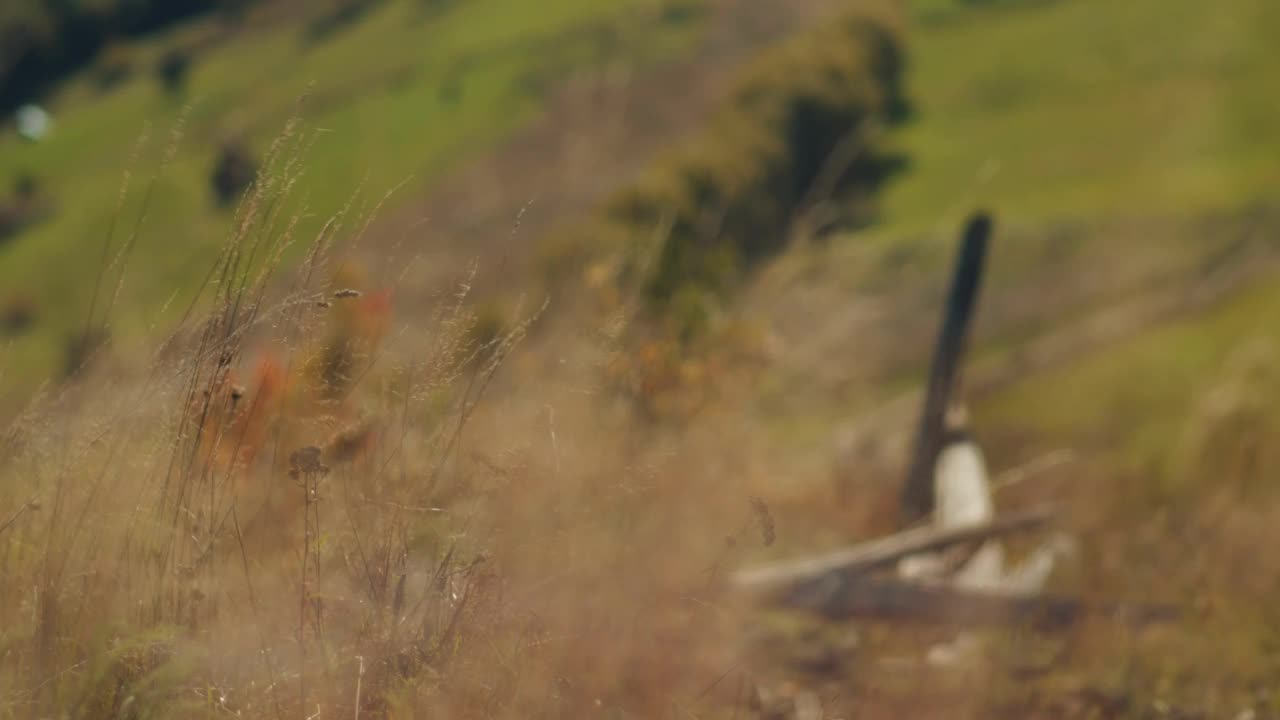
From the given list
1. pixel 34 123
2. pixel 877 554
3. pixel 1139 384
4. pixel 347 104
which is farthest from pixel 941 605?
pixel 34 123

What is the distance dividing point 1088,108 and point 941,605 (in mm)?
34183

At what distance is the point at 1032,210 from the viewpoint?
28344mm

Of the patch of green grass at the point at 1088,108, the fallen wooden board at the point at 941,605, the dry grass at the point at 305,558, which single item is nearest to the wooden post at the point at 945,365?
the fallen wooden board at the point at 941,605

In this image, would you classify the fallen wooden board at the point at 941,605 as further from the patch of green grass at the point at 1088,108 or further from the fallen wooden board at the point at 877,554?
the patch of green grass at the point at 1088,108

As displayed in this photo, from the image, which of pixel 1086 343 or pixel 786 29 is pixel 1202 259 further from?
pixel 786 29

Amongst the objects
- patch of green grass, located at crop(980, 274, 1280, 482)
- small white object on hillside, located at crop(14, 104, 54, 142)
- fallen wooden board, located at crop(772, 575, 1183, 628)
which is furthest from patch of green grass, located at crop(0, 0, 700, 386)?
fallen wooden board, located at crop(772, 575, 1183, 628)

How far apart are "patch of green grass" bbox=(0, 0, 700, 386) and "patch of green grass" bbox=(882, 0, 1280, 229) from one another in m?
15.0

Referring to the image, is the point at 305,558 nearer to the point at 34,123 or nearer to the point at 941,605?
the point at 941,605

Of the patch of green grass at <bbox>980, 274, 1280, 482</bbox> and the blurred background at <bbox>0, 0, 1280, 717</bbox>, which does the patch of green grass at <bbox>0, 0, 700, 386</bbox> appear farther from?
the patch of green grass at <bbox>980, 274, 1280, 482</bbox>

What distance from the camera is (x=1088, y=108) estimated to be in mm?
36000

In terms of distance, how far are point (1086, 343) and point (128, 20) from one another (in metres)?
75.6

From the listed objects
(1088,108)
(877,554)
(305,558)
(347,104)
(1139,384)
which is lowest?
(1088,108)

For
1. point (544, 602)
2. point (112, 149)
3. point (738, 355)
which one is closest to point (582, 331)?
point (544, 602)

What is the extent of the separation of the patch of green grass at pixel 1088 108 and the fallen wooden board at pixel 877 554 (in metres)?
19.5
